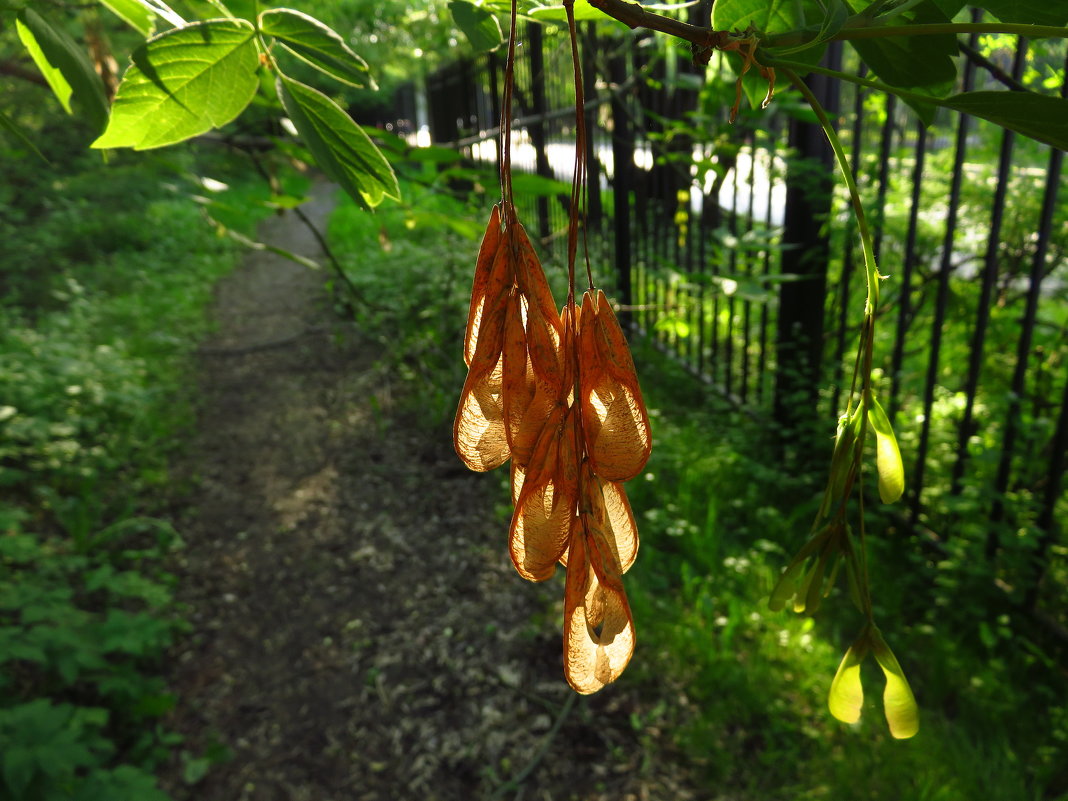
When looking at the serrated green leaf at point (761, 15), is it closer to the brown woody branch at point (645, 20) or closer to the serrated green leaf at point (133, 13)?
the brown woody branch at point (645, 20)

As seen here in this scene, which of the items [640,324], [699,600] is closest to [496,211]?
[699,600]

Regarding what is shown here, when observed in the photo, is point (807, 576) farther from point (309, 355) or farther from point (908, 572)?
point (309, 355)

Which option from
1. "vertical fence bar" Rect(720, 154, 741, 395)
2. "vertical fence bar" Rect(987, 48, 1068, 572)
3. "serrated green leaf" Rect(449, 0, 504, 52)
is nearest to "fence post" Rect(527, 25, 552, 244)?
"vertical fence bar" Rect(720, 154, 741, 395)

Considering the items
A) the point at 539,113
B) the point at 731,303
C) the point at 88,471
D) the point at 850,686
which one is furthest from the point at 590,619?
the point at 539,113

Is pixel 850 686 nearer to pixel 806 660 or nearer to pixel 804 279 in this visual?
pixel 806 660

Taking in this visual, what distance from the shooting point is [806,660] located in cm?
272

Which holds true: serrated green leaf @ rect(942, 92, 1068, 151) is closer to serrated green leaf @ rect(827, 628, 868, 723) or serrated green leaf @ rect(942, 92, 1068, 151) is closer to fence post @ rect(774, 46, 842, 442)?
serrated green leaf @ rect(827, 628, 868, 723)

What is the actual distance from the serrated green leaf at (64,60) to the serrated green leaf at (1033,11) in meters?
0.67

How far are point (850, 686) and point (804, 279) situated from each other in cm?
313

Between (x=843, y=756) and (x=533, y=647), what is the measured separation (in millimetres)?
1213

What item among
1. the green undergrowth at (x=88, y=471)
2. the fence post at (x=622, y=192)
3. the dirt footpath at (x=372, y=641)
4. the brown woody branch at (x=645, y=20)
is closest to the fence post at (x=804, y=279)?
the fence post at (x=622, y=192)

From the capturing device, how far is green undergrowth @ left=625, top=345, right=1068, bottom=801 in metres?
2.31

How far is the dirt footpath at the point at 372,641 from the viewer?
2693mm

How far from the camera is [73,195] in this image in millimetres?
8172
